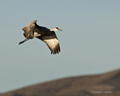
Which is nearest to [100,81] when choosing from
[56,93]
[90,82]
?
[90,82]

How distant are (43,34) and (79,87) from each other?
288ft

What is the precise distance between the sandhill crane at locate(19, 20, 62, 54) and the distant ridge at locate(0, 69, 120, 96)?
7239 cm

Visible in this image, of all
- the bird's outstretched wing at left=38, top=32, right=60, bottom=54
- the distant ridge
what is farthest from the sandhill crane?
the distant ridge

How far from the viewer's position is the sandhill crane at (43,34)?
37.6 m

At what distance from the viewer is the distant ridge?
118875 mm

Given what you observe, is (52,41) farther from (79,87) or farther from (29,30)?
(79,87)

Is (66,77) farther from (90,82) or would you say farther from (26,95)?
(26,95)

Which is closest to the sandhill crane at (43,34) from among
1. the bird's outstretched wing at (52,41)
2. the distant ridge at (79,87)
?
the bird's outstretched wing at (52,41)

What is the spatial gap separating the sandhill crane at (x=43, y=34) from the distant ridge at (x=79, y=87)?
238 feet

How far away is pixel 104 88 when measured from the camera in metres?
123

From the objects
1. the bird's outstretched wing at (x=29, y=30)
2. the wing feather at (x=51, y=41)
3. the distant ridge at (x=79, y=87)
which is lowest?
the distant ridge at (x=79, y=87)

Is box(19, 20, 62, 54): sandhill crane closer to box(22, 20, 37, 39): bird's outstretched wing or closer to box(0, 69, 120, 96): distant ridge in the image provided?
box(22, 20, 37, 39): bird's outstretched wing

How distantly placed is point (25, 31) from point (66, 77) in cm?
10252

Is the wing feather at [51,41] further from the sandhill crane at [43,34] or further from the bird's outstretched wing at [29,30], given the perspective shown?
the bird's outstretched wing at [29,30]
